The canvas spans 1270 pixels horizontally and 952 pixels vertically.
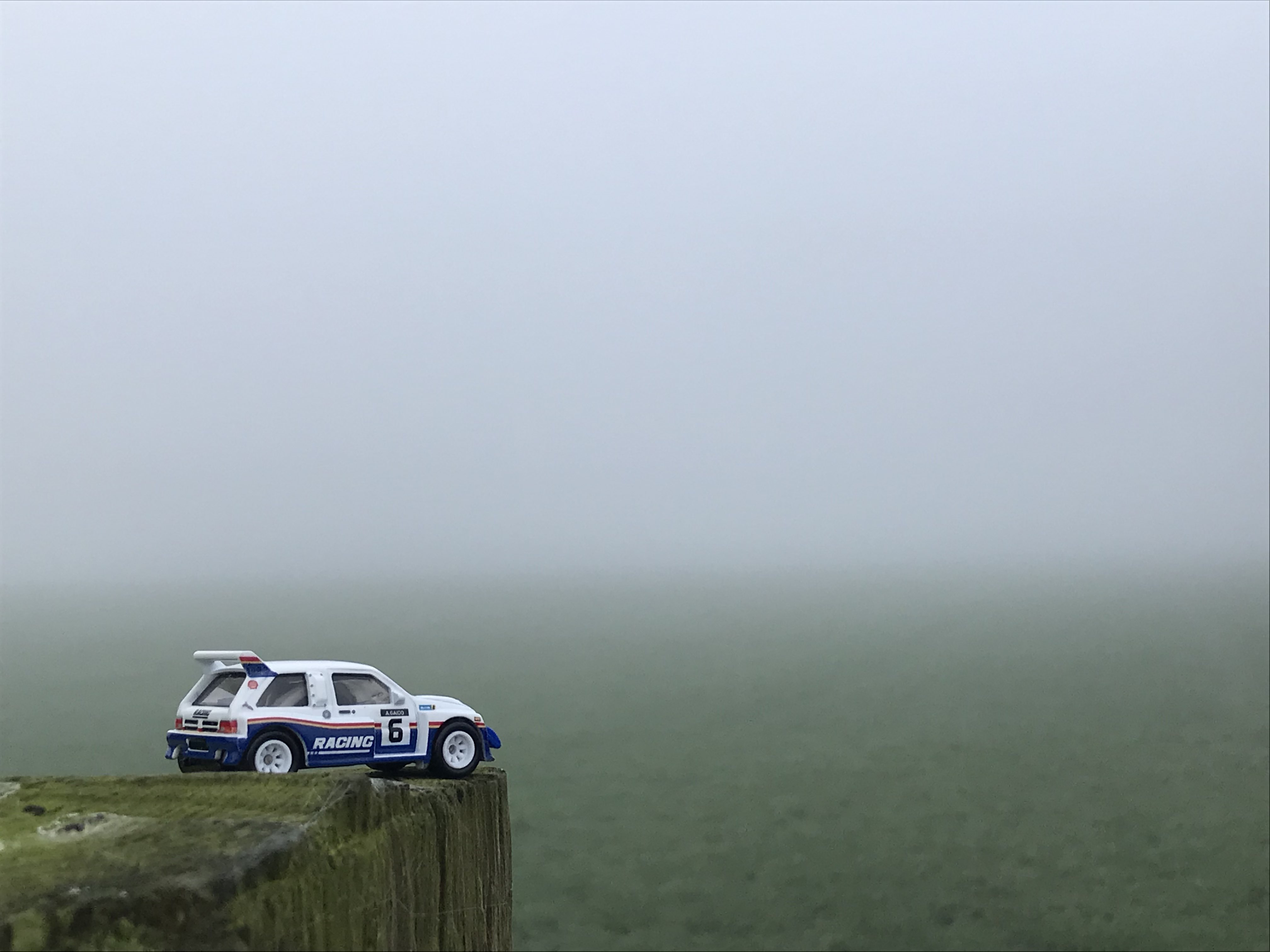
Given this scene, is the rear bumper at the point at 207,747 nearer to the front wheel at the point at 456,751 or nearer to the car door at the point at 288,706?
the car door at the point at 288,706

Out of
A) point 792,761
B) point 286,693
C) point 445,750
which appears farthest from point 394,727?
point 792,761

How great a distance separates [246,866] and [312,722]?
5.19 feet

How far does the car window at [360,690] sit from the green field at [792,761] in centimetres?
18

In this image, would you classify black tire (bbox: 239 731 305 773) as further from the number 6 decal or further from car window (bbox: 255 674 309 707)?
the number 6 decal

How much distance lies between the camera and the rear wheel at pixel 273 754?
2.77 m

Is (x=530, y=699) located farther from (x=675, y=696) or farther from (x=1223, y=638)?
(x=1223, y=638)

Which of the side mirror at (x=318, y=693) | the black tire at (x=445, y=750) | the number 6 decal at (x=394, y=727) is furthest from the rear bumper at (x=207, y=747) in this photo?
the black tire at (x=445, y=750)

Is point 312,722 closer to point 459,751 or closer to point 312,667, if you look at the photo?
point 312,667

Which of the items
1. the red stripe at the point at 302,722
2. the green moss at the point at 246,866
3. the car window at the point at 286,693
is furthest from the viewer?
the car window at the point at 286,693

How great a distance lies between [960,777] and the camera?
165 ft

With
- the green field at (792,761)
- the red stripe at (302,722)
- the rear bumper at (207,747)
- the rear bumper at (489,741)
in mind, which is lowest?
the green field at (792,761)

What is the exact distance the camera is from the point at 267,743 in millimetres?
2809

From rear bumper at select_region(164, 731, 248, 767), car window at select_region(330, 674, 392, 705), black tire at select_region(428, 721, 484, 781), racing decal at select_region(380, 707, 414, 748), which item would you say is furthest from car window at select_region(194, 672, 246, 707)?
black tire at select_region(428, 721, 484, 781)

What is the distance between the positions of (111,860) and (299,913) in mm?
304
